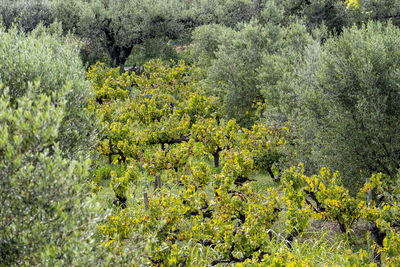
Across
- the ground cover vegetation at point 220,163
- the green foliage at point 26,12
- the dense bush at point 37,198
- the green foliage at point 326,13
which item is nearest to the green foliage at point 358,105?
the ground cover vegetation at point 220,163

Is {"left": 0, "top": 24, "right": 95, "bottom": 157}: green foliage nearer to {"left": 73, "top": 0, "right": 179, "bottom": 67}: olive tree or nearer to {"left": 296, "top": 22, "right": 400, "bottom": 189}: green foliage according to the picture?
{"left": 296, "top": 22, "right": 400, "bottom": 189}: green foliage

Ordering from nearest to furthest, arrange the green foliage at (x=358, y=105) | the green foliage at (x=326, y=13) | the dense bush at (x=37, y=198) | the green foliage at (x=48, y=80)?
the dense bush at (x=37, y=198) → the green foliage at (x=48, y=80) → the green foliage at (x=358, y=105) → the green foliage at (x=326, y=13)

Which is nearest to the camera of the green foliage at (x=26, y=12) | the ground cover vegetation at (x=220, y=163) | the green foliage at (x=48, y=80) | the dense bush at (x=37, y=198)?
the dense bush at (x=37, y=198)

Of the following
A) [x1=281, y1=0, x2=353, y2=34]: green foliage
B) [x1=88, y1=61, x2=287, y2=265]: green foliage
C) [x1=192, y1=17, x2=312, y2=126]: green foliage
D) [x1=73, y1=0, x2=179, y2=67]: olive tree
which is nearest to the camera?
[x1=88, y1=61, x2=287, y2=265]: green foliage

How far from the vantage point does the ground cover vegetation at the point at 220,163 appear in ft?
14.4

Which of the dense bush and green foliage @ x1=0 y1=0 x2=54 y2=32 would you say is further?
green foliage @ x1=0 y1=0 x2=54 y2=32

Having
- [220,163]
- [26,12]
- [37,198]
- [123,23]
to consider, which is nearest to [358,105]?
[220,163]

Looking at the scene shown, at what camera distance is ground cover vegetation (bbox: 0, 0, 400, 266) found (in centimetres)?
439

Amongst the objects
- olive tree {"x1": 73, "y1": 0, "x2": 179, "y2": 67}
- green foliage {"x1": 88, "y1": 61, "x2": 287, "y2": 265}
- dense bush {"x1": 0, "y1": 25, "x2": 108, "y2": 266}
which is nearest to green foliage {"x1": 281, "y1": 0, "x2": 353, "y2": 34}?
olive tree {"x1": 73, "y1": 0, "x2": 179, "y2": 67}

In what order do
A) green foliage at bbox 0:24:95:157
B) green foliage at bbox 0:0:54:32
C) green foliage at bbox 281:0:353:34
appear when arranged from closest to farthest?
1. green foliage at bbox 0:24:95:157
2. green foliage at bbox 281:0:353:34
3. green foliage at bbox 0:0:54:32

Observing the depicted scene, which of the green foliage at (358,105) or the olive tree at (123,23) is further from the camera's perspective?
the olive tree at (123,23)

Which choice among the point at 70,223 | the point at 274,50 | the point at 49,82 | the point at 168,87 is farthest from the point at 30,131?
the point at 168,87

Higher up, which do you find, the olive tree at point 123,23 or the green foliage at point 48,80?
the green foliage at point 48,80

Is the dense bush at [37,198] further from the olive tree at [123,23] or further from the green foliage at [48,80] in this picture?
the olive tree at [123,23]
